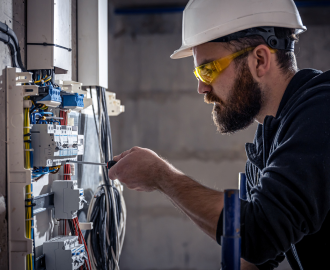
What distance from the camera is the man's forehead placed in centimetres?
98

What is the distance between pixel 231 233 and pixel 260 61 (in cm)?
55

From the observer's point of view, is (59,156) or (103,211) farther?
(103,211)

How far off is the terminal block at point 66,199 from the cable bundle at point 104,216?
0.32 meters

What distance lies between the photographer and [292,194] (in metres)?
0.65

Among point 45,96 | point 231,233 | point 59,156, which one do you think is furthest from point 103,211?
point 231,233

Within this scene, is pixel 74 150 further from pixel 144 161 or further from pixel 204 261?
pixel 204 261

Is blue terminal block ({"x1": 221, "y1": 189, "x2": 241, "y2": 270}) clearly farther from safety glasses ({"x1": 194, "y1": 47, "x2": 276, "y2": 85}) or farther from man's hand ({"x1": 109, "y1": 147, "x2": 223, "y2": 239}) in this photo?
safety glasses ({"x1": 194, "y1": 47, "x2": 276, "y2": 85})

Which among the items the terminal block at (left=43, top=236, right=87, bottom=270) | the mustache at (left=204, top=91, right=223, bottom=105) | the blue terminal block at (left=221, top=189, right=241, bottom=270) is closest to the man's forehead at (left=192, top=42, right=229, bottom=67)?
the mustache at (left=204, top=91, right=223, bottom=105)

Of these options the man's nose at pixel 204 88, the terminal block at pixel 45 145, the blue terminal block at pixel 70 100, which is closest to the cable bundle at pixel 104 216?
the blue terminal block at pixel 70 100

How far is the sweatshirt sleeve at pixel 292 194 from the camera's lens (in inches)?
25.9

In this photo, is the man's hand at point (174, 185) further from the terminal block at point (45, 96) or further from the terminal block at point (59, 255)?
the terminal block at point (59, 255)

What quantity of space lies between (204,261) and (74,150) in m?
1.77

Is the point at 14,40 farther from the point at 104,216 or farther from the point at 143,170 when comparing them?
the point at 104,216

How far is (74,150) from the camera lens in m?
1.39
